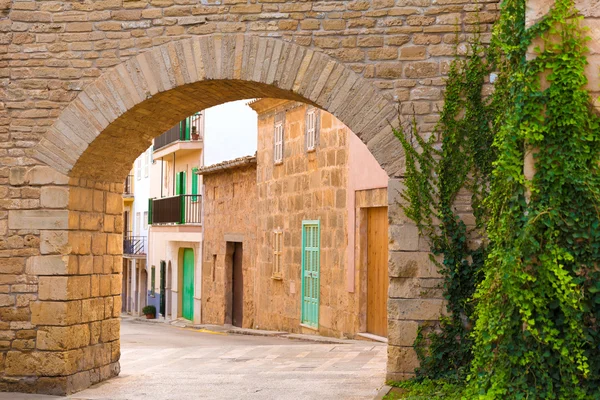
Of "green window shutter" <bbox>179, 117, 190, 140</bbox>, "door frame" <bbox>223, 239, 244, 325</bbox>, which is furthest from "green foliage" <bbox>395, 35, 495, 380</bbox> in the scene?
"green window shutter" <bbox>179, 117, 190, 140</bbox>

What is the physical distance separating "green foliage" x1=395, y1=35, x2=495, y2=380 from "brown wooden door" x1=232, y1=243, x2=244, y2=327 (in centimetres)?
1300

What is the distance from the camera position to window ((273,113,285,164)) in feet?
58.7

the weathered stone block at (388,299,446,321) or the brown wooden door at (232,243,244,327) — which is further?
the brown wooden door at (232,243,244,327)

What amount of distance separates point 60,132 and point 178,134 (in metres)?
18.0

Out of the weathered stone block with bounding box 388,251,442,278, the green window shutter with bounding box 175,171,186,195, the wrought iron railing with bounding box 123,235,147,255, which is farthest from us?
the wrought iron railing with bounding box 123,235,147,255

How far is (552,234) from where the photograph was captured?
19.6 ft

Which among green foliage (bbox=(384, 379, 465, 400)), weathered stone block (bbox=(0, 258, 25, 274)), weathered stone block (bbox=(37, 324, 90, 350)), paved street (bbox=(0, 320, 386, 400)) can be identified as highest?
weathered stone block (bbox=(0, 258, 25, 274))

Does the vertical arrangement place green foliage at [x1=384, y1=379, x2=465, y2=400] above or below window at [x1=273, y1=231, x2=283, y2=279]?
below

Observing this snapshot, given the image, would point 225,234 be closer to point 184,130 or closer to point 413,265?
point 184,130

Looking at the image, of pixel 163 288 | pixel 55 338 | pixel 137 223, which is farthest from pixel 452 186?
pixel 137 223

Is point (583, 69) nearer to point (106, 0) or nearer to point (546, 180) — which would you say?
point (546, 180)

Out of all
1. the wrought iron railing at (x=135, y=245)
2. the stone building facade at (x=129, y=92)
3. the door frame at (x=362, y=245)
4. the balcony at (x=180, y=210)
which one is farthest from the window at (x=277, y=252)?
the wrought iron railing at (x=135, y=245)

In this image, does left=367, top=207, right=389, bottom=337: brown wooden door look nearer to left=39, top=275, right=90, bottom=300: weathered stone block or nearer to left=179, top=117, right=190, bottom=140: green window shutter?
left=39, top=275, right=90, bottom=300: weathered stone block

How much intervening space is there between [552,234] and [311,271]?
10.2 m
